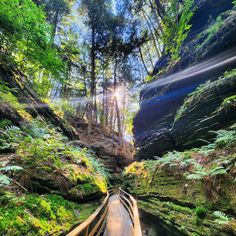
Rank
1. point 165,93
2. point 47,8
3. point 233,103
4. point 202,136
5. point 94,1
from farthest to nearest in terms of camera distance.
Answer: point 94,1
point 47,8
point 165,93
point 202,136
point 233,103

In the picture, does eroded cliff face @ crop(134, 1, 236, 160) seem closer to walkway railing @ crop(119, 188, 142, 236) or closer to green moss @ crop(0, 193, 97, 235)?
walkway railing @ crop(119, 188, 142, 236)

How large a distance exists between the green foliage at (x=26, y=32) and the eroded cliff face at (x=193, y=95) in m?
6.37

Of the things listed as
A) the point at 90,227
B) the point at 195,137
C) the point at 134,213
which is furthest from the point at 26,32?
the point at 195,137

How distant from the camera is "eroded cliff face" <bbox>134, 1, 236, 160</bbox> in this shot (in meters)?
8.55

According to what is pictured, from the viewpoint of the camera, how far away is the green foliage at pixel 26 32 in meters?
5.75

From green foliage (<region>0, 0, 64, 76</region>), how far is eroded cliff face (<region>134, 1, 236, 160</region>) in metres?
6.37

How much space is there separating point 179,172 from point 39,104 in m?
7.50

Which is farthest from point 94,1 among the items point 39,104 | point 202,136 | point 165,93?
point 202,136

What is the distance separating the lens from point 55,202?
169 inches

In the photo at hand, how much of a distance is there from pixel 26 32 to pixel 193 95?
8105mm

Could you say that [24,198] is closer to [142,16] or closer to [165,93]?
[165,93]

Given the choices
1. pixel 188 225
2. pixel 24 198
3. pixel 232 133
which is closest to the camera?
pixel 24 198

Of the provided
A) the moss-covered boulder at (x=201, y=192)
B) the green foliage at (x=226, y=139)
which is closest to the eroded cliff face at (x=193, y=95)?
the green foliage at (x=226, y=139)

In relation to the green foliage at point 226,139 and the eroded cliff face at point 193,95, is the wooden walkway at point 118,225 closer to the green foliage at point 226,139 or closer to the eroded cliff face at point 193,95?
the green foliage at point 226,139
